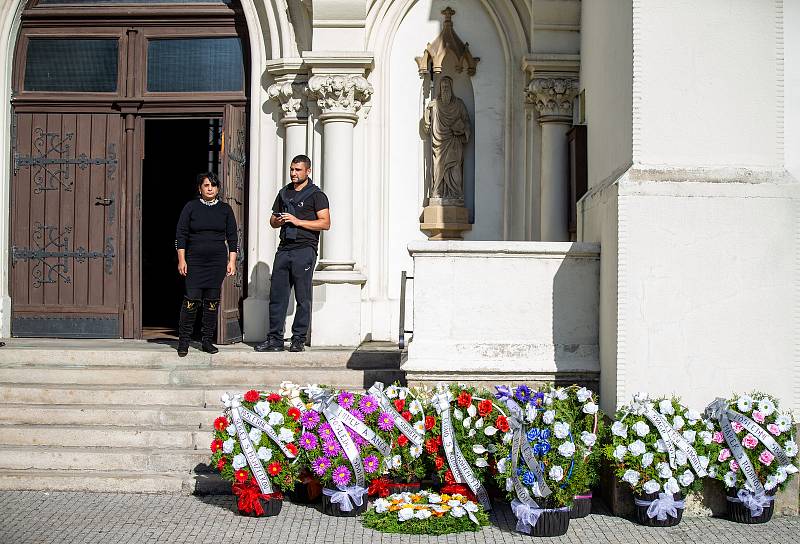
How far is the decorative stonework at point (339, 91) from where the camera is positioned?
9945mm

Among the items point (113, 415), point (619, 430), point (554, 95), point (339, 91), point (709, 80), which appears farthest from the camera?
point (554, 95)

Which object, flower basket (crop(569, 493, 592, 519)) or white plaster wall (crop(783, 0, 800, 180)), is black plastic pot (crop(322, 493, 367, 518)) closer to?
flower basket (crop(569, 493, 592, 519))

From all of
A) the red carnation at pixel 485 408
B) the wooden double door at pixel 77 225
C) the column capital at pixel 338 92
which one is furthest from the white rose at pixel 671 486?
the wooden double door at pixel 77 225

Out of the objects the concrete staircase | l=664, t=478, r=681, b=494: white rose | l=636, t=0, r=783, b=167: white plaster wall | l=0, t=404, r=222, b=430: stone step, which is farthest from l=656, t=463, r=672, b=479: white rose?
l=0, t=404, r=222, b=430: stone step

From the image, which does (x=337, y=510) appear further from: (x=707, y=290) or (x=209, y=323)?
(x=209, y=323)

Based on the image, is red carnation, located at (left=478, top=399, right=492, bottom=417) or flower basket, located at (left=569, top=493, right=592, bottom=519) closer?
flower basket, located at (left=569, top=493, right=592, bottom=519)

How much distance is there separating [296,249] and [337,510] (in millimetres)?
3180

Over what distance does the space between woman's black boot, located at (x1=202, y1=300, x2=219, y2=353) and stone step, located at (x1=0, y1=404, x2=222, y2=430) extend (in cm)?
98

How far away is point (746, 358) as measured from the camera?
660 cm

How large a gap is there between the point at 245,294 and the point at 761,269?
5.48 m

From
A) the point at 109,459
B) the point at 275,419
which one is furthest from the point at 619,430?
the point at 109,459

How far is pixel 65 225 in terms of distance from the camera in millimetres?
10656

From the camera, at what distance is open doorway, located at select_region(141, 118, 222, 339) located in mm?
16078

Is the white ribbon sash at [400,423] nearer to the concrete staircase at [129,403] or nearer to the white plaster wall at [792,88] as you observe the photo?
the concrete staircase at [129,403]
